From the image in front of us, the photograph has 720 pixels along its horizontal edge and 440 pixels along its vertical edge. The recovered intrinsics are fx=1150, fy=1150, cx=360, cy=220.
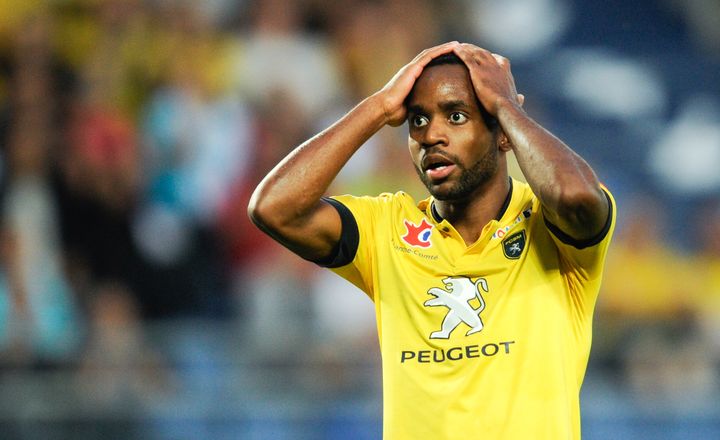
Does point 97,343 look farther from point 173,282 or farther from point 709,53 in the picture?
point 709,53

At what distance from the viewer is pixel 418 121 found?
3.83 metres

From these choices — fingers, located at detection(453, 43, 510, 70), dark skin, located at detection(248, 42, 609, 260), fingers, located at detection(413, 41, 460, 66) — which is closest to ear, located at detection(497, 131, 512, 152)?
dark skin, located at detection(248, 42, 609, 260)

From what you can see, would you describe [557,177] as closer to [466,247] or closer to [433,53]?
[466,247]

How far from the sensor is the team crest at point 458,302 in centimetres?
364

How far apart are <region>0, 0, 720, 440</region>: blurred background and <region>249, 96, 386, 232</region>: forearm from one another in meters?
3.47

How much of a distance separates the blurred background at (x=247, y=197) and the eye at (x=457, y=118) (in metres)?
3.64

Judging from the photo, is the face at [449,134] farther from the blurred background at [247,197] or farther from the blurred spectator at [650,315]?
the blurred spectator at [650,315]

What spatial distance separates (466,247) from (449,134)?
15.5 inches

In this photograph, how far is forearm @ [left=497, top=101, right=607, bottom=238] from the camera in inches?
135

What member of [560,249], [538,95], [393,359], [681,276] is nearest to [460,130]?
[560,249]

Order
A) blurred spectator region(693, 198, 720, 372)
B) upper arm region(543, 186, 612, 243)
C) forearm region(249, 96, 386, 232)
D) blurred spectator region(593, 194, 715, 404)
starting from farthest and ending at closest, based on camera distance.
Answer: blurred spectator region(693, 198, 720, 372)
blurred spectator region(593, 194, 715, 404)
forearm region(249, 96, 386, 232)
upper arm region(543, 186, 612, 243)

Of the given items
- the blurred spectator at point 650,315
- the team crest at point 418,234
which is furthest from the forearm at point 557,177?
the blurred spectator at point 650,315

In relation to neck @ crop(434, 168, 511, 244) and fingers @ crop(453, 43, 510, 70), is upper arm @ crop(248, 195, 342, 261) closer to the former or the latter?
neck @ crop(434, 168, 511, 244)

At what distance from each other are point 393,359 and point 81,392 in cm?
392
